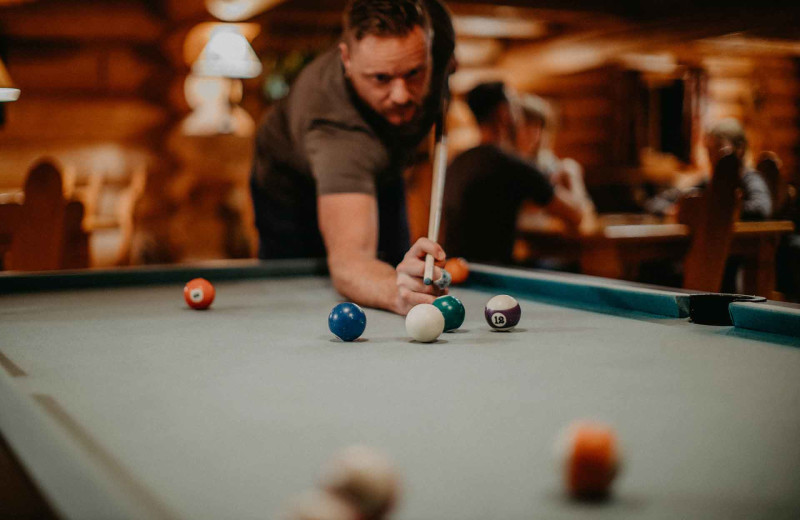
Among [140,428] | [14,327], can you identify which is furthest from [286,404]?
[14,327]

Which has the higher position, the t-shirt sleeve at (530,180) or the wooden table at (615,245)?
the t-shirt sleeve at (530,180)

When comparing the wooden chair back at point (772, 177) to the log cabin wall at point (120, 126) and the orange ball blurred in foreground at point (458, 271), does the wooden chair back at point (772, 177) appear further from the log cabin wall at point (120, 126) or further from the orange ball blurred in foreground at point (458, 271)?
the log cabin wall at point (120, 126)

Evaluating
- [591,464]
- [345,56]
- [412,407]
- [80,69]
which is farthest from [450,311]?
[80,69]

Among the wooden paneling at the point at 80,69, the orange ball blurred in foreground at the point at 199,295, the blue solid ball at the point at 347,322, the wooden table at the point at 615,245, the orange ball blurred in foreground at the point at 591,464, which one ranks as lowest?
the wooden table at the point at 615,245

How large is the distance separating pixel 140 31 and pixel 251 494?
21.9 feet

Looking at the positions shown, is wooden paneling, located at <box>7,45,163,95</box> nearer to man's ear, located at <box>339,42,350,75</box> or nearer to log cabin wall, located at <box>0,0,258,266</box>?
log cabin wall, located at <box>0,0,258,266</box>

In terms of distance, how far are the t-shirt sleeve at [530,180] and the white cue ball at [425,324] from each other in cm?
217

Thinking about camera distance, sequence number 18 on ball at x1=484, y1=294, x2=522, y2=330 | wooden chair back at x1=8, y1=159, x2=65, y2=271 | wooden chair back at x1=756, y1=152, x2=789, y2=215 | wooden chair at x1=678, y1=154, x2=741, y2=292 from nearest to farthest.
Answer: number 18 on ball at x1=484, y1=294, x2=522, y2=330
wooden chair at x1=678, y1=154, x2=741, y2=292
wooden chair back at x1=8, y1=159, x2=65, y2=271
wooden chair back at x1=756, y1=152, x2=789, y2=215

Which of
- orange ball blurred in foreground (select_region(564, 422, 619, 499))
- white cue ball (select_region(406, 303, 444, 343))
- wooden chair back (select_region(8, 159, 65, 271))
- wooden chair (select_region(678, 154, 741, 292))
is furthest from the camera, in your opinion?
wooden chair back (select_region(8, 159, 65, 271))

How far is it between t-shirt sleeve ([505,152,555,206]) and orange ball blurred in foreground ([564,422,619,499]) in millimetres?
2923

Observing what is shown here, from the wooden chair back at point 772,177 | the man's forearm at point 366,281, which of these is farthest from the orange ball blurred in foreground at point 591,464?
the wooden chair back at point 772,177

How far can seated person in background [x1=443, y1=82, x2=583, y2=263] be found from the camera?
141 inches

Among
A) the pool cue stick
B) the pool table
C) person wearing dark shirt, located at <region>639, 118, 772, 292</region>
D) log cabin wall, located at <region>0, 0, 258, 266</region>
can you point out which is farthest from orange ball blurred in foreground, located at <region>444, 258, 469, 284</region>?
log cabin wall, located at <region>0, 0, 258, 266</region>

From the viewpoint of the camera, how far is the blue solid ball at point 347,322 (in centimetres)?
149
